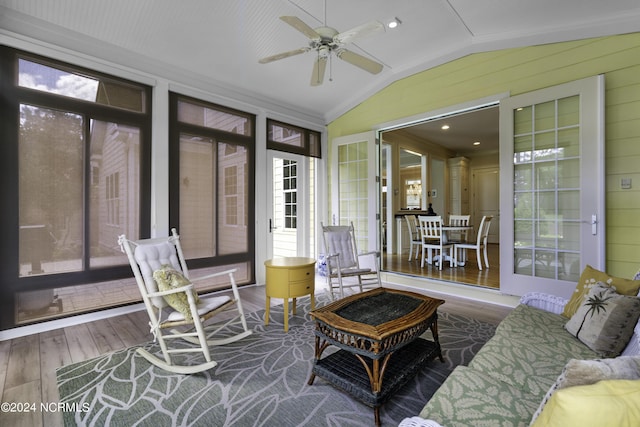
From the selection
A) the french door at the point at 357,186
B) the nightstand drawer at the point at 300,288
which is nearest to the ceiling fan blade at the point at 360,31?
the nightstand drawer at the point at 300,288

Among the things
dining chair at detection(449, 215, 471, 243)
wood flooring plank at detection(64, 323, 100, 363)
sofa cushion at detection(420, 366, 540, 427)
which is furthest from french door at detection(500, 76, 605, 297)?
wood flooring plank at detection(64, 323, 100, 363)

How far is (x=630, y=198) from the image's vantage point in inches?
118

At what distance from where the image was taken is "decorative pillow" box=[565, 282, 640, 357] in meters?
1.66

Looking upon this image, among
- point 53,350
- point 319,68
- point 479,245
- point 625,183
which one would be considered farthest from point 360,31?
point 479,245

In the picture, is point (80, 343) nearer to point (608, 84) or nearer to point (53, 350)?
point (53, 350)

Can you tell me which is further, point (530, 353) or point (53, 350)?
point (53, 350)

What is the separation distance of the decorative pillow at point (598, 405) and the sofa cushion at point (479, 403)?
1.57ft

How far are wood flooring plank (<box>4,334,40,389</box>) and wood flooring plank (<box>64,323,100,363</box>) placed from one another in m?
0.22

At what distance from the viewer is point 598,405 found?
0.73 m

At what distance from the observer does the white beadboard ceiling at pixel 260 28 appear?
9.71 feet

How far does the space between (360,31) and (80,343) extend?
3.60 metres

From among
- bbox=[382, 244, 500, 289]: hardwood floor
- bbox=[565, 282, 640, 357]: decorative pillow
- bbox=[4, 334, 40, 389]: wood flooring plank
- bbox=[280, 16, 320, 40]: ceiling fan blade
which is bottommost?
bbox=[4, 334, 40, 389]: wood flooring plank

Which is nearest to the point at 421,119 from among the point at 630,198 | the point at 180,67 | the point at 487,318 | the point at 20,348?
the point at 630,198

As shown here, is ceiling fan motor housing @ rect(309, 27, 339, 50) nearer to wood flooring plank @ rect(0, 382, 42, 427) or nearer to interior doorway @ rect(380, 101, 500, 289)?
interior doorway @ rect(380, 101, 500, 289)
